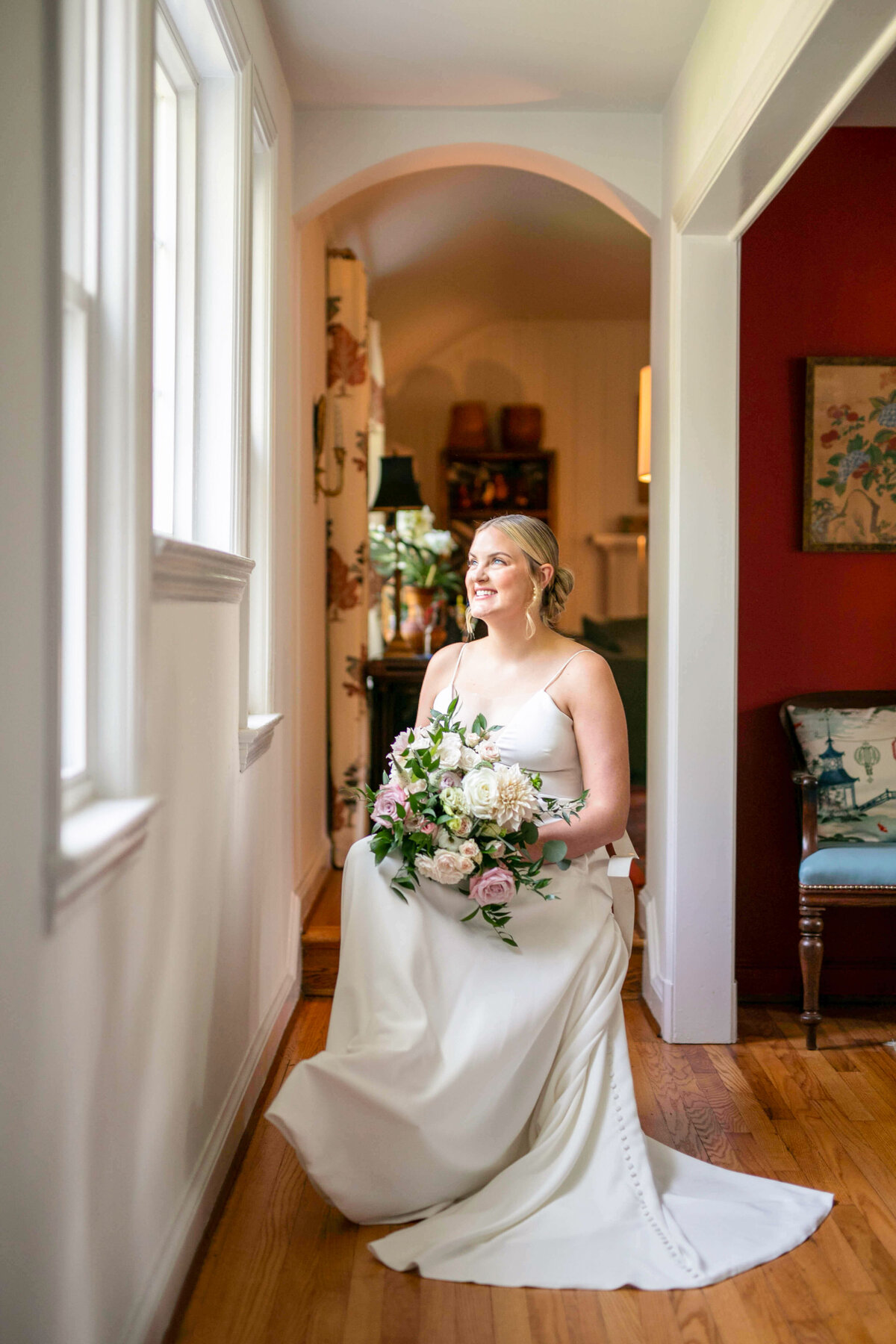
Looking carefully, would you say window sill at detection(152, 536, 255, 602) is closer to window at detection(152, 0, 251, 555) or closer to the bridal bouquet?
window at detection(152, 0, 251, 555)

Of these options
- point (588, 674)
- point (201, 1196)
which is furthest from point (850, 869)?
point (201, 1196)

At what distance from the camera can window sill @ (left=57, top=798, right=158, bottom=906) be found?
1.27 m

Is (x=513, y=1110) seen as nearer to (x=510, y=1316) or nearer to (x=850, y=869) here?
(x=510, y=1316)

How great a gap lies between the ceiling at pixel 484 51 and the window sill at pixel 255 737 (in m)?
1.86

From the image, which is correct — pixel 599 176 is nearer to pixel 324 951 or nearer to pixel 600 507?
pixel 324 951

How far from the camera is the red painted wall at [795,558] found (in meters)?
3.46

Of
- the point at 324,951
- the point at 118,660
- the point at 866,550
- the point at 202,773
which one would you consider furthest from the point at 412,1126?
the point at 866,550

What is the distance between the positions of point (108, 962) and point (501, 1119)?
40.0 inches

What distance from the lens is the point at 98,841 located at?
1352 mm

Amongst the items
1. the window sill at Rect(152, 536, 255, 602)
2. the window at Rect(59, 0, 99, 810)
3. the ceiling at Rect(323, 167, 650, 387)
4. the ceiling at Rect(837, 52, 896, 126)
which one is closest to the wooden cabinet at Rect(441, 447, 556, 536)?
the ceiling at Rect(323, 167, 650, 387)

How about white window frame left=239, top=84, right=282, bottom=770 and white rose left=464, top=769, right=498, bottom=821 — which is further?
white window frame left=239, top=84, right=282, bottom=770

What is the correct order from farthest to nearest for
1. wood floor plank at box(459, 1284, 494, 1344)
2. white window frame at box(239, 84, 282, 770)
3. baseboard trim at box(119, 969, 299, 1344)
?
white window frame at box(239, 84, 282, 770)
wood floor plank at box(459, 1284, 494, 1344)
baseboard trim at box(119, 969, 299, 1344)

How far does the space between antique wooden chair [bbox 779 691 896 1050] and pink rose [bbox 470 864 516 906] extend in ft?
4.46

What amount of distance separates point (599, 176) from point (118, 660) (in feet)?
8.79
